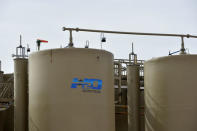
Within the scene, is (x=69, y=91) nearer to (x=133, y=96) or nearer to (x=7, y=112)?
(x=133, y=96)

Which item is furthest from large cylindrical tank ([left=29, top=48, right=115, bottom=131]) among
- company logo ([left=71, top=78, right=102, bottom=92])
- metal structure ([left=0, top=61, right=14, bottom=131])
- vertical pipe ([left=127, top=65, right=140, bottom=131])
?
metal structure ([left=0, top=61, right=14, bottom=131])

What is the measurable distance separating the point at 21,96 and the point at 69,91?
7.49 ft

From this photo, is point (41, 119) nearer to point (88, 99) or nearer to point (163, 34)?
point (88, 99)

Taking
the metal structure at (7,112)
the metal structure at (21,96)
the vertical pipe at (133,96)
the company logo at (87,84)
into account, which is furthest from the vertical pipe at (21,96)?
the vertical pipe at (133,96)

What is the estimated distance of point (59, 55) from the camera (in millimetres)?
5621

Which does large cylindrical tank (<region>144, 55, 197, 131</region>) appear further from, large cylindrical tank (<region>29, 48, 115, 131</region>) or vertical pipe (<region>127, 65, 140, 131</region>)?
large cylindrical tank (<region>29, 48, 115, 131</region>)

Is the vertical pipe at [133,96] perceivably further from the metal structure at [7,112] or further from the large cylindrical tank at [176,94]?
the metal structure at [7,112]

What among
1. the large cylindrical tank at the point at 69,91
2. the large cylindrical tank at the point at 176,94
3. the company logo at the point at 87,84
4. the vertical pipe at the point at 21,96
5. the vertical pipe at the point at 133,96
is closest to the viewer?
the large cylindrical tank at the point at 69,91

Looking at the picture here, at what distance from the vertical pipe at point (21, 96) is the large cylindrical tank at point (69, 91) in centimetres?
117

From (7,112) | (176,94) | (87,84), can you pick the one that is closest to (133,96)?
(176,94)

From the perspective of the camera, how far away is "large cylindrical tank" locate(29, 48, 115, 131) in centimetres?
539

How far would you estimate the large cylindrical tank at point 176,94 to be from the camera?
638 cm

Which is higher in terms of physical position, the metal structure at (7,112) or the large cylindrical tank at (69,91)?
the large cylindrical tank at (69,91)

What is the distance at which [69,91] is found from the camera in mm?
5453
